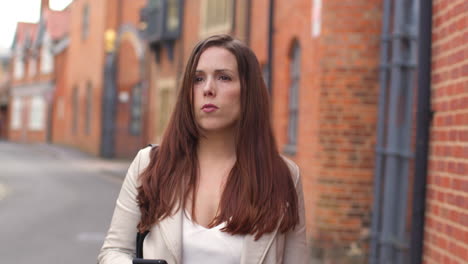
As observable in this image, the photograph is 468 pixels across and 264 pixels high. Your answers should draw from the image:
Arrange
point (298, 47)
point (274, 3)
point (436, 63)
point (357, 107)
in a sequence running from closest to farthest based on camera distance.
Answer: point (436, 63) → point (357, 107) → point (298, 47) → point (274, 3)

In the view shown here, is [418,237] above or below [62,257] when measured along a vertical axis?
above

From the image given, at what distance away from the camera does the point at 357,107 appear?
782 cm

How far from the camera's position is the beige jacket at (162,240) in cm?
219

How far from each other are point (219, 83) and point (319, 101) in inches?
226

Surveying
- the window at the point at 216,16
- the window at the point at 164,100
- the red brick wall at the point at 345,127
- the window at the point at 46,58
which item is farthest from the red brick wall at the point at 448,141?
the window at the point at 46,58

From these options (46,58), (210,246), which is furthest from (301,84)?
(46,58)

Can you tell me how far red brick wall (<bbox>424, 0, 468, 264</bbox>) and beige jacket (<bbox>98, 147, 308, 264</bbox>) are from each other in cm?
146

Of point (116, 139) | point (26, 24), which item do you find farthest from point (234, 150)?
point (26, 24)

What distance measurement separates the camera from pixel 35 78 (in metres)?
45.3

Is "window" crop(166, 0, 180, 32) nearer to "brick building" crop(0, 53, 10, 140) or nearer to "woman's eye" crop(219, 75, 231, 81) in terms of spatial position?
"woman's eye" crop(219, 75, 231, 81)

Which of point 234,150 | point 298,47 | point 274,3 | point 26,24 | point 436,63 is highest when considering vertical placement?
point 26,24

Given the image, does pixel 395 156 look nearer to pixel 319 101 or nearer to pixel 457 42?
pixel 319 101

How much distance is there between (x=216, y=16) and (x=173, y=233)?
14.9m

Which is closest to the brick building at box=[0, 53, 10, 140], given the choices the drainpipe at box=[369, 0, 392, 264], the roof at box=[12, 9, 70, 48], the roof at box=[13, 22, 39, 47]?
the roof at box=[13, 22, 39, 47]
